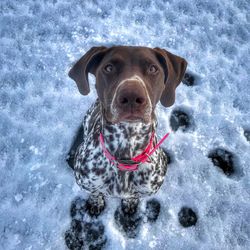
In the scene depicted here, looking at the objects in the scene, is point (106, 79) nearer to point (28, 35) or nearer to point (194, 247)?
point (194, 247)

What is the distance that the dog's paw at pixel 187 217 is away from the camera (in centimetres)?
451

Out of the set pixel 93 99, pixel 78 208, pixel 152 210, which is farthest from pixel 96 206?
pixel 93 99

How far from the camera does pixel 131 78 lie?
119 inches

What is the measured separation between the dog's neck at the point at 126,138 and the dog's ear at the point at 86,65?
0.49m

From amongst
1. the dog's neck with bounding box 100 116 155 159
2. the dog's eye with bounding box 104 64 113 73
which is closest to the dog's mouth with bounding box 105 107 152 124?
the dog's neck with bounding box 100 116 155 159


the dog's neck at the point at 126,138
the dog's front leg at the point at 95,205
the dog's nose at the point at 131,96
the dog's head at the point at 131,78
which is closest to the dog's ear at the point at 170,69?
the dog's head at the point at 131,78

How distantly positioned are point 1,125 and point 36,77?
0.97 meters

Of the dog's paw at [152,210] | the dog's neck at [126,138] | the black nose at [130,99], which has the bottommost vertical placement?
the dog's paw at [152,210]

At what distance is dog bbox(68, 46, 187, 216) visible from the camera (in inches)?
117

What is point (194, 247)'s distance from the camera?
439cm

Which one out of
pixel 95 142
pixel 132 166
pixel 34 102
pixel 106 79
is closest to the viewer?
pixel 106 79

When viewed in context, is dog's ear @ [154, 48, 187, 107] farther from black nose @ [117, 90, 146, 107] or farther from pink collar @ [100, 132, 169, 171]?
black nose @ [117, 90, 146, 107]

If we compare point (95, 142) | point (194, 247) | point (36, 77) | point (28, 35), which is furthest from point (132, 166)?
point (28, 35)

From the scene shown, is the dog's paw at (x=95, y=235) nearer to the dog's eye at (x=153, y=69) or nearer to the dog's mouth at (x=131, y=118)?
the dog's mouth at (x=131, y=118)
